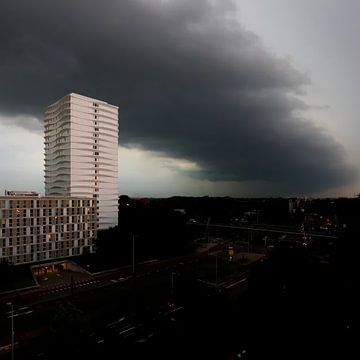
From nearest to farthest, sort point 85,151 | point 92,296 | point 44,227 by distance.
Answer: point 92,296 < point 44,227 < point 85,151

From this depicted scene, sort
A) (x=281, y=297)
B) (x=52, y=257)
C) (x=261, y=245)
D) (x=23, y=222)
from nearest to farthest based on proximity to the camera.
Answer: (x=281, y=297) → (x=23, y=222) → (x=52, y=257) → (x=261, y=245)

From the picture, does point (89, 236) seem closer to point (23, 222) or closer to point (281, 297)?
point (23, 222)

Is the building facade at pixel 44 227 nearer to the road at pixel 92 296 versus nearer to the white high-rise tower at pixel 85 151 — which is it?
the white high-rise tower at pixel 85 151

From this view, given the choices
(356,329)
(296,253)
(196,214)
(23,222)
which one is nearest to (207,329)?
(356,329)

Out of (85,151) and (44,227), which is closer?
(44,227)

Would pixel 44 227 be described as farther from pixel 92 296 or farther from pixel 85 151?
pixel 85 151

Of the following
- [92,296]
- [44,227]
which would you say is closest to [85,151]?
[44,227]

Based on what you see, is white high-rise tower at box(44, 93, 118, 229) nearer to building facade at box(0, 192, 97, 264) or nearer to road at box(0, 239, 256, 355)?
building facade at box(0, 192, 97, 264)

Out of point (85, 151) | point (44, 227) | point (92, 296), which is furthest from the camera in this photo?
point (85, 151)
